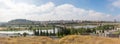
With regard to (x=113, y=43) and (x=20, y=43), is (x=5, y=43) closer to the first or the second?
(x=20, y=43)

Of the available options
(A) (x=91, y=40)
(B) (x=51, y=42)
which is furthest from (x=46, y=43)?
(A) (x=91, y=40)

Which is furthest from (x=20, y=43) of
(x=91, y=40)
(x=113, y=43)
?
(x=113, y=43)

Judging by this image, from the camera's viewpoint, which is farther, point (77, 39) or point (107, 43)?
point (77, 39)

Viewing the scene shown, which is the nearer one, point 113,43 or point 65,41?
point 113,43

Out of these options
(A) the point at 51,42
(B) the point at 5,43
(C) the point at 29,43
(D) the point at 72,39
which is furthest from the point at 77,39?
(B) the point at 5,43

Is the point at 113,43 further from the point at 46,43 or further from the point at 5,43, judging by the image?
the point at 5,43

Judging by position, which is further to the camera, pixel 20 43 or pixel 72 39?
pixel 72 39

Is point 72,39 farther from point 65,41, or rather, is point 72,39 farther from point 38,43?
point 38,43
